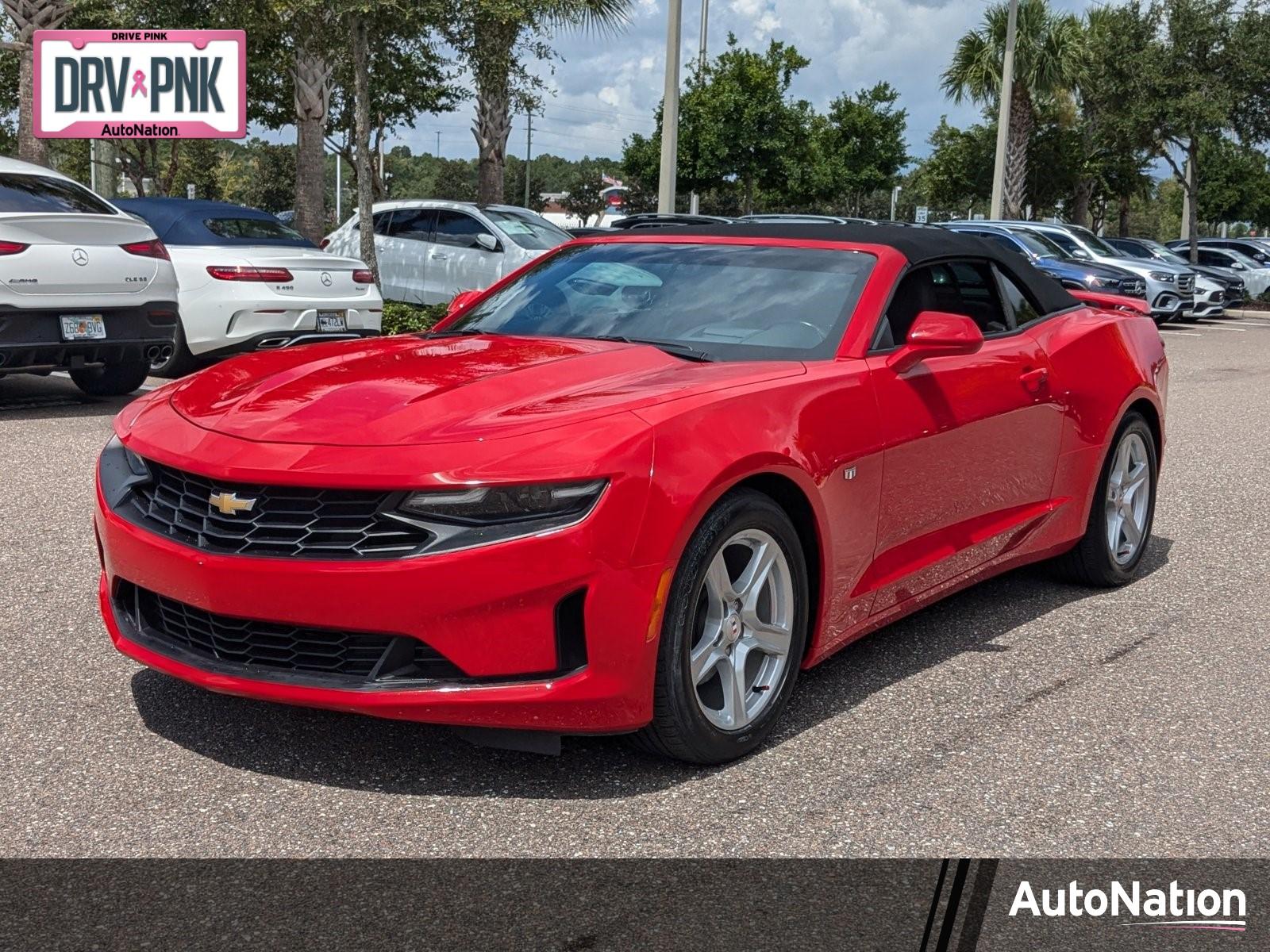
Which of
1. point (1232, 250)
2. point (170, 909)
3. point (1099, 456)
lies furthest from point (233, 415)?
point (1232, 250)

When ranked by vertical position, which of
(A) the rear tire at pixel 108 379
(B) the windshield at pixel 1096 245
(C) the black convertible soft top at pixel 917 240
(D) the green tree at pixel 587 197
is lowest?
(A) the rear tire at pixel 108 379

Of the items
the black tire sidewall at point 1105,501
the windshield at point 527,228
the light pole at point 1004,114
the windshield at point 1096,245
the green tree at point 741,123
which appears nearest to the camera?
the black tire sidewall at point 1105,501

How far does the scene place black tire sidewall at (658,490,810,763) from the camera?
11.8 ft

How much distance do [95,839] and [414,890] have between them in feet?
2.56

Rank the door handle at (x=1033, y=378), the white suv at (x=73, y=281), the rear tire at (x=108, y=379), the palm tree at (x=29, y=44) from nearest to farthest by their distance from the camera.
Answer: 1. the door handle at (x=1033, y=378)
2. the white suv at (x=73, y=281)
3. the rear tire at (x=108, y=379)
4. the palm tree at (x=29, y=44)

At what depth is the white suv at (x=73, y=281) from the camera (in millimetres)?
9305

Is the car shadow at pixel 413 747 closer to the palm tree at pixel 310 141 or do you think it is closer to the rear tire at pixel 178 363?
the rear tire at pixel 178 363

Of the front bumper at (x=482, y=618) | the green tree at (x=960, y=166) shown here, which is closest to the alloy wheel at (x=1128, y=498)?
the front bumper at (x=482, y=618)

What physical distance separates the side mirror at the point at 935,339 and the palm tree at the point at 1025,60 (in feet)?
117

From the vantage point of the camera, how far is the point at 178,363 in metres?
12.1

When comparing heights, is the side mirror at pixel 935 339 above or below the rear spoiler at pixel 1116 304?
below

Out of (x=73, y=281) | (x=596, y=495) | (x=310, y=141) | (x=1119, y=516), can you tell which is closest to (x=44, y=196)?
(x=73, y=281)

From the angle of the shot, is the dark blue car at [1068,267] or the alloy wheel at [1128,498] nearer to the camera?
the alloy wheel at [1128,498]

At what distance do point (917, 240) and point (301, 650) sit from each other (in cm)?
265
